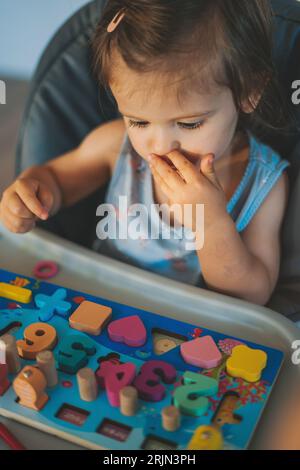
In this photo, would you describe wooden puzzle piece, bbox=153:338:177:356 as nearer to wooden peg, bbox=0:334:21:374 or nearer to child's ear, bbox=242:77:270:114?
wooden peg, bbox=0:334:21:374

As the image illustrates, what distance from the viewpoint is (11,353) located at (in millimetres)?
578

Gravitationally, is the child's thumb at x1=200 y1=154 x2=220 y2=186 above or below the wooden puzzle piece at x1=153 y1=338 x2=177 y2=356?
above

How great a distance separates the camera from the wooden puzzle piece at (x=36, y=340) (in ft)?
1.97

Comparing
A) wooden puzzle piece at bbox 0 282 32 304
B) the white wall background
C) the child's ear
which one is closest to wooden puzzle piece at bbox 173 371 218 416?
wooden puzzle piece at bbox 0 282 32 304

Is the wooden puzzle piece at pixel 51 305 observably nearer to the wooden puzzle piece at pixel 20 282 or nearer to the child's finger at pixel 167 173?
the wooden puzzle piece at pixel 20 282

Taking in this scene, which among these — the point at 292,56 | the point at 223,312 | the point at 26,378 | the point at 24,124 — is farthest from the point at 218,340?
the point at 24,124

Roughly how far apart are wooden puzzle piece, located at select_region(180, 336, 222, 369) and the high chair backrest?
17 cm

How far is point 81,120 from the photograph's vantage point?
913 millimetres

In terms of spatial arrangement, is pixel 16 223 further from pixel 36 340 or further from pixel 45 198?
pixel 36 340

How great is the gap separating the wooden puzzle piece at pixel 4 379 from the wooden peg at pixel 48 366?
0.04 metres

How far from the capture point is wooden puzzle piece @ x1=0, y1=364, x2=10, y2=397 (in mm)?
569

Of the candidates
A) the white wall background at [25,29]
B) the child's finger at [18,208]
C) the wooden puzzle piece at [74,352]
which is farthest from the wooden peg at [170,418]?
the white wall background at [25,29]

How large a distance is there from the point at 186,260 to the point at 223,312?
0.20m

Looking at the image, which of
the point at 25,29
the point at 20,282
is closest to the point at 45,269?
the point at 20,282
